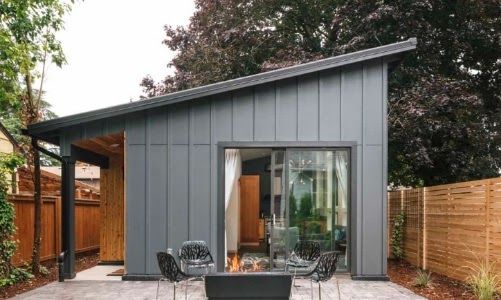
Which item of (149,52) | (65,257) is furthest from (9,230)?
(149,52)

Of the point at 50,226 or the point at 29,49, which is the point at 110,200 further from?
the point at 29,49

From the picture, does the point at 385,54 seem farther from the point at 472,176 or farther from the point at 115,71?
the point at 115,71

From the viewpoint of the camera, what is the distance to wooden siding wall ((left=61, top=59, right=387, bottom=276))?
786 centimetres

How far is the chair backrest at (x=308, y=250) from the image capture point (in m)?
7.29

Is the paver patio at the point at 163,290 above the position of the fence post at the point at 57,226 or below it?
below

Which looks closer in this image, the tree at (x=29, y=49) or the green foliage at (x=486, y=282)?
the green foliage at (x=486, y=282)

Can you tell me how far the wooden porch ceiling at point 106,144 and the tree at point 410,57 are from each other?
162 inches

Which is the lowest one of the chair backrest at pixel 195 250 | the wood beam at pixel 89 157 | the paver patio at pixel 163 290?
the paver patio at pixel 163 290

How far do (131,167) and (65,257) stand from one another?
1.70 m

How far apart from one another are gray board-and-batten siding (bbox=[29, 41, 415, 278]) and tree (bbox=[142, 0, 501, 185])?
2.86 meters

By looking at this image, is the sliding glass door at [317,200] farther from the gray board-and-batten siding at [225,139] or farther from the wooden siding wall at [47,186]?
the wooden siding wall at [47,186]

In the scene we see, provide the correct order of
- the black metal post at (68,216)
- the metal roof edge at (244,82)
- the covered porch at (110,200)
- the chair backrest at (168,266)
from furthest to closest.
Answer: the covered porch at (110,200), the black metal post at (68,216), the metal roof edge at (244,82), the chair backrest at (168,266)

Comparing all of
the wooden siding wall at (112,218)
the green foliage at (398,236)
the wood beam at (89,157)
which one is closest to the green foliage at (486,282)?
the green foliage at (398,236)

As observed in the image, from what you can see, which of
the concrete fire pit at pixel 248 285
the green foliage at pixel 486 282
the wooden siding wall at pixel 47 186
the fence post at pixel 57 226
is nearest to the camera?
the concrete fire pit at pixel 248 285
